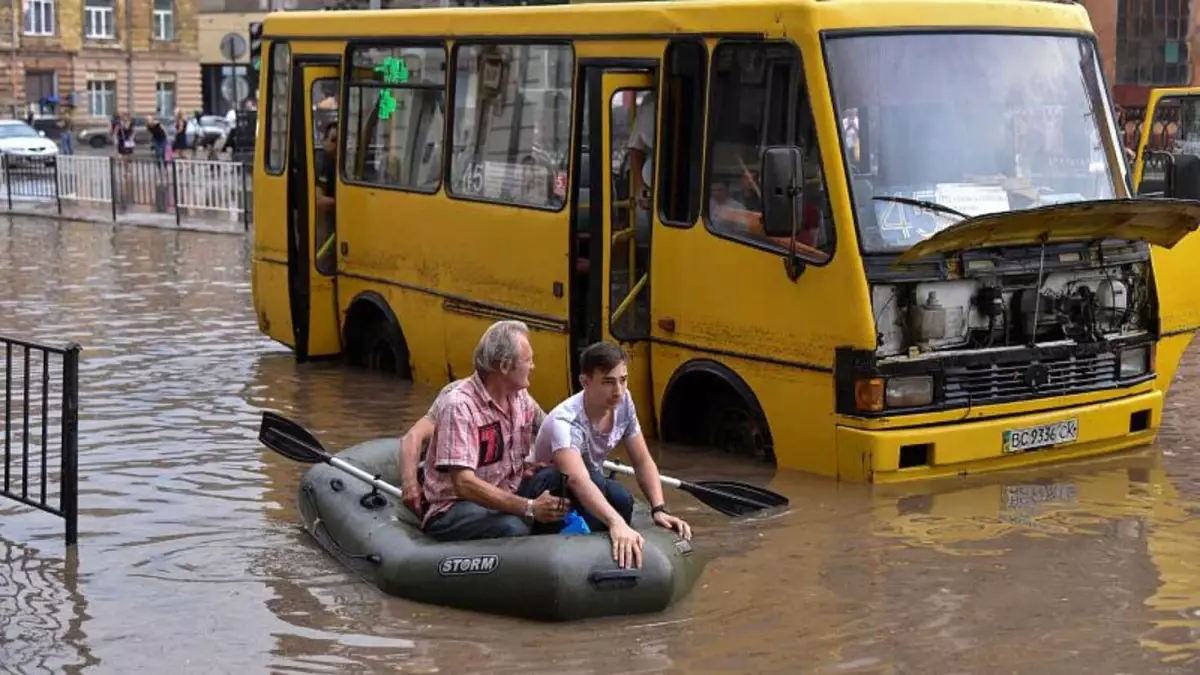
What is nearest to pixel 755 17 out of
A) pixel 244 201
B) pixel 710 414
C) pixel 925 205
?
pixel 925 205

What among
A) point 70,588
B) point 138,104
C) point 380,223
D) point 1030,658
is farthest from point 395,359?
point 138,104

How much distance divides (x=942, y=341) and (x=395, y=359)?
5568mm

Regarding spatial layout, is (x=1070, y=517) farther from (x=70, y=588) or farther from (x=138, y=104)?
(x=138, y=104)

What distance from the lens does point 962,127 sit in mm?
11219

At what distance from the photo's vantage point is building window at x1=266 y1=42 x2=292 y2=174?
16438 mm

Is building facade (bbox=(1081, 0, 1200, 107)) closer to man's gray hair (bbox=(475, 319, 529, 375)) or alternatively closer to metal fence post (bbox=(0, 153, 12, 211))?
metal fence post (bbox=(0, 153, 12, 211))

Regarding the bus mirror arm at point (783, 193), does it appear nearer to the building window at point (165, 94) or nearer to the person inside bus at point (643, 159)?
the person inside bus at point (643, 159)

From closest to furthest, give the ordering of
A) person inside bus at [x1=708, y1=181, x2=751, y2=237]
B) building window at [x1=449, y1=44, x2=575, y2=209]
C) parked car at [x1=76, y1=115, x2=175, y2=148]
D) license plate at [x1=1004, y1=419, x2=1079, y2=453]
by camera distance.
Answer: license plate at [x1=1004, y1=419, x2=1079, y2=453] → person inside bus at [x1=708, y1=181, x2=751, y2=237] → building window at [x1=449, y1=44, x2=575, y2=209] → parked car at [x1=76, y1=115, x2=175, y2=148]

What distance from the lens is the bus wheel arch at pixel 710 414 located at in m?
11.8

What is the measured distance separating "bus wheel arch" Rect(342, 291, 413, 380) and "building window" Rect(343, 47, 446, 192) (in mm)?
942

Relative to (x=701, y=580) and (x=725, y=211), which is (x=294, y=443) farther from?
(x=725, y=211)

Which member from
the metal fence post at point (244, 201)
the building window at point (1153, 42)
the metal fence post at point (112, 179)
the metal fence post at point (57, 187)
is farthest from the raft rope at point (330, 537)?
the building window at point (1153, 42)

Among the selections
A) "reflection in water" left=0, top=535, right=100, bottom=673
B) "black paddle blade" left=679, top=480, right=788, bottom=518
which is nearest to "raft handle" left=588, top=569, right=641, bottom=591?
"black paddle blade" left=679, top=480, right=788, bottom=518

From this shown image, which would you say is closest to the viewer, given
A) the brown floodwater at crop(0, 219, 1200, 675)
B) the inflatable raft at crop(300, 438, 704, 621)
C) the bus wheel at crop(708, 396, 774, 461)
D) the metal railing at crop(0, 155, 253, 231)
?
the brown floodwater at crop(0, 219, 1200, 675)
